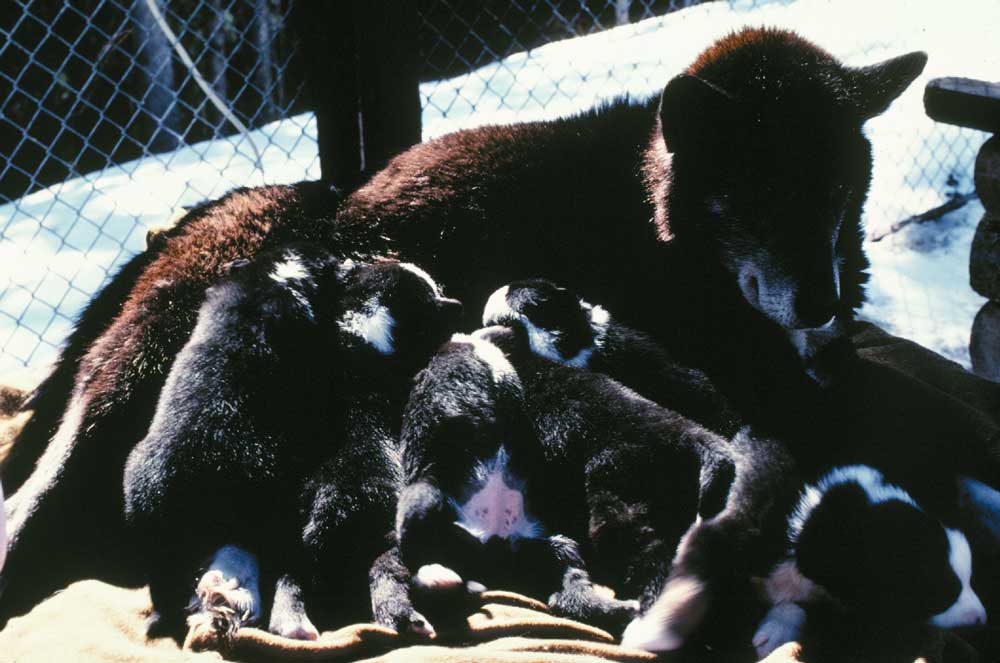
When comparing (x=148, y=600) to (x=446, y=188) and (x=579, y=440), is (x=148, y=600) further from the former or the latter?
(x=446, y=188)

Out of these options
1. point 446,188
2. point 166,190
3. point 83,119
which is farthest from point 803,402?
point 83,119

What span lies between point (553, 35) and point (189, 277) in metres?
8.31

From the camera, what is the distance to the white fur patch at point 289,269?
3115mm

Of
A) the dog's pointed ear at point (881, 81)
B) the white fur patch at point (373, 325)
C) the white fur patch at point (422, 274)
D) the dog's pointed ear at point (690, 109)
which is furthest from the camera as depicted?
the white fur patch at point (422, 274)

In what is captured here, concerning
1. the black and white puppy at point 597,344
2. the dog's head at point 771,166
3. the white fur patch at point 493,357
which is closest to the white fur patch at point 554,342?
the black and white puppy at point 597,344

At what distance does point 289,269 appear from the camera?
3.17 m

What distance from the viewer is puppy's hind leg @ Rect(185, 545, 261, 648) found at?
2.34m

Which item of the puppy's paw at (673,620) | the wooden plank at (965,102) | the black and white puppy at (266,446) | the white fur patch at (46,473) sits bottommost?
the white fur patch at (46,473)

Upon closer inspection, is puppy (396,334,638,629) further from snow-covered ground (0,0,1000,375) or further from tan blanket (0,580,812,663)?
snow-covered ground (0,0,1000,375)

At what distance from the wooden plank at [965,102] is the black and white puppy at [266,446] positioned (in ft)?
8.66

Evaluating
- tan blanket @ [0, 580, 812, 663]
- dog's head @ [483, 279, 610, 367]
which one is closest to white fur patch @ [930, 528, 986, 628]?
tan blanket @ [0, 580, 812, 663]

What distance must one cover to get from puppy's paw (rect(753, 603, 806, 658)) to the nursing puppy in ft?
0.32

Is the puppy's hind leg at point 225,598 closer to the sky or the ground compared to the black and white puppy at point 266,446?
closer to the ground

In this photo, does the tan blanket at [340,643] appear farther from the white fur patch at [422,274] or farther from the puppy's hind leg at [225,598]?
the white fur patch at [422,274]
